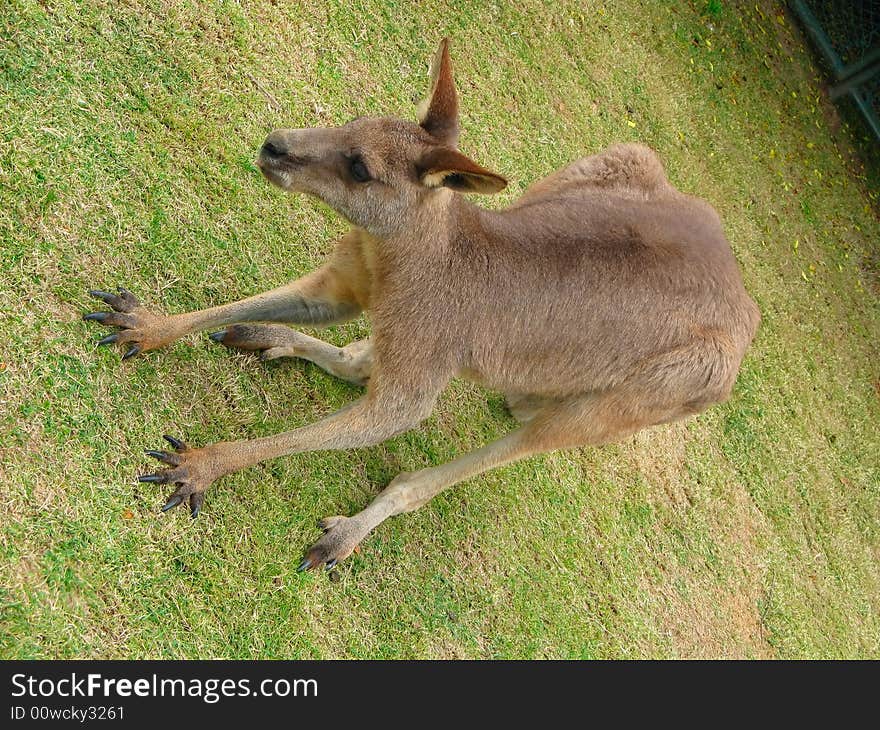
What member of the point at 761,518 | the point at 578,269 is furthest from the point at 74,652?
the point at 761,518

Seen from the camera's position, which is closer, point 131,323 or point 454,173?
point 454,173

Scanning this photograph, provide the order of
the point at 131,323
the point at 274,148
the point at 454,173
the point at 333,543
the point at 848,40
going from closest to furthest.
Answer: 1. the point at 454,173
2. the point at 274,148
3. the point at 131,323
4. the point at 333,543
5. the point at 848,40

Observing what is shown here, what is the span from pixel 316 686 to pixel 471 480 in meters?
1.70

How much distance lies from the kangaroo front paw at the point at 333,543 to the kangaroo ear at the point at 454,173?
5.25 ft

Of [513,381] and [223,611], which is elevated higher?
[513,381]

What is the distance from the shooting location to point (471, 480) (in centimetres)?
477

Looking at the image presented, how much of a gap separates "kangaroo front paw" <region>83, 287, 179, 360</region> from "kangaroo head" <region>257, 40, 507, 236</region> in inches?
31.4

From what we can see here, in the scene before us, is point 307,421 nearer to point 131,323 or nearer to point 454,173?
point 131,323

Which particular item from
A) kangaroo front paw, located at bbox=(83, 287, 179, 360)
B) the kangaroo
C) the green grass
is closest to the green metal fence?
the green grass

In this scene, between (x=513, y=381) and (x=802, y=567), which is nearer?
(x=513, y=381)

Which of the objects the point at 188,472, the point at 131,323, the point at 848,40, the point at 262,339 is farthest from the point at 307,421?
the point at 848,40

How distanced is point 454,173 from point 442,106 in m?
0.49

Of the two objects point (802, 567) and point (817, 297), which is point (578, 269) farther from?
point (817, 297)

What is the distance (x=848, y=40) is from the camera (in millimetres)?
11023
